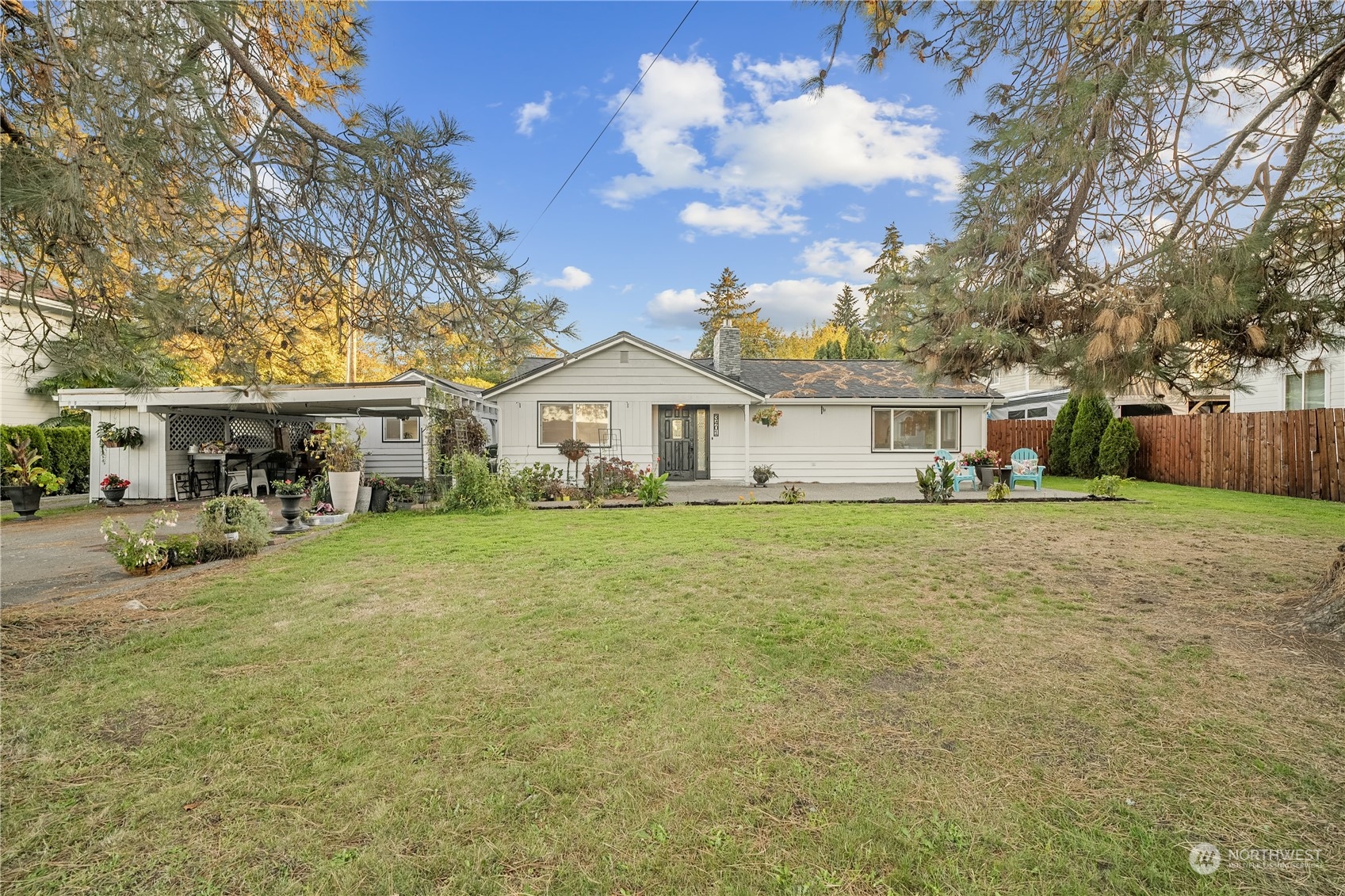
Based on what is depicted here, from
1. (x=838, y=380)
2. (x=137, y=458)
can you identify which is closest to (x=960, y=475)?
(x=838, y=380)

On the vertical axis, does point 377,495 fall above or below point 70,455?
below

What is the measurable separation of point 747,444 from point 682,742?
517 inches

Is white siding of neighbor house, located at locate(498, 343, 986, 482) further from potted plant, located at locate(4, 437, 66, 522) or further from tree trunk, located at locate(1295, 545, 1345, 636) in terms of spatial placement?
tree trunk, located at locate(1295, 545, 1345, 636)

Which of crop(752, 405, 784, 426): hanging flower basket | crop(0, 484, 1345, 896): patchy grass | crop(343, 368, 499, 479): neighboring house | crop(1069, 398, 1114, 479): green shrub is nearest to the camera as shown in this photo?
Result: crop(0, 484, 1345, 896): patchy grass

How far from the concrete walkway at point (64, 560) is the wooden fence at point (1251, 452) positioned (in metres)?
19.0

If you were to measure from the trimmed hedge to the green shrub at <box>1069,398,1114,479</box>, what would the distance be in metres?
26.3

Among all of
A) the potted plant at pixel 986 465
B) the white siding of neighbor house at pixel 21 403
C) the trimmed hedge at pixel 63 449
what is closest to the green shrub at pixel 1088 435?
the potted plant at pixel 986 465

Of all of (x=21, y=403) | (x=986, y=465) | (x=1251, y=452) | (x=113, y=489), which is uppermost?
(x=21, y=403)

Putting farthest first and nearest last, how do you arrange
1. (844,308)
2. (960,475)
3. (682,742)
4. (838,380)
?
1. (844,308)
2. (838,380)
3. (960,475)
4. (682,742)

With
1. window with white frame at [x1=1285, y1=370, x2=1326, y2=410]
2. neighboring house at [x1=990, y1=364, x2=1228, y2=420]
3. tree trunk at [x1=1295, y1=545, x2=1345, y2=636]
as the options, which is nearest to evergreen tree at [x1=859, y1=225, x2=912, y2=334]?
tree trunk at [x1=1295, y1=545, x2=1345, y2=636]

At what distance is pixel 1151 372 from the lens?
169 inches

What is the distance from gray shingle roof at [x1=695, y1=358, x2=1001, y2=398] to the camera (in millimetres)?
16250

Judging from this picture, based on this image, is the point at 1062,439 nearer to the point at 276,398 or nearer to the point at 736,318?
the point at 276,398

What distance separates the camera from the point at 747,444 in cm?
1558
